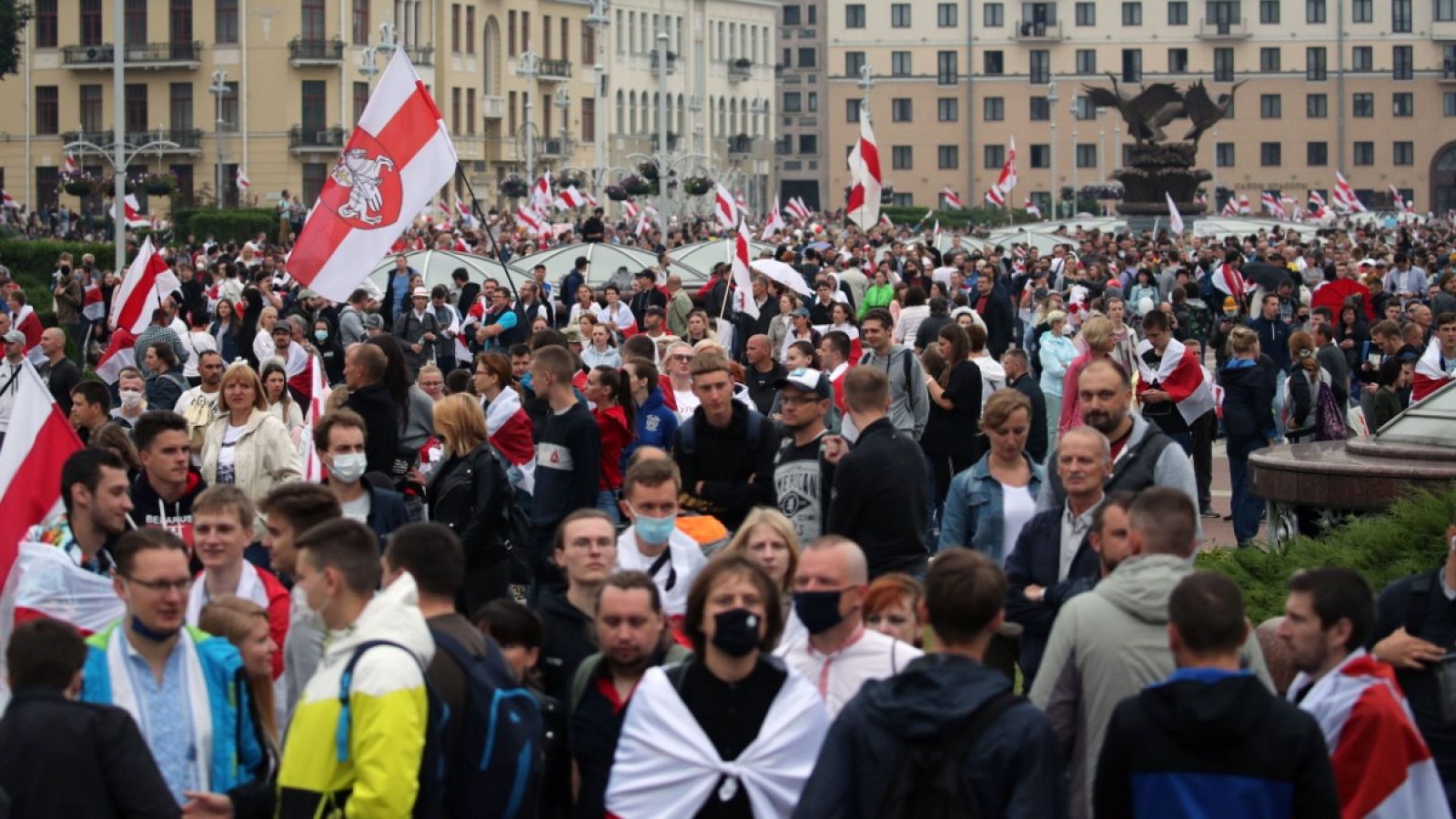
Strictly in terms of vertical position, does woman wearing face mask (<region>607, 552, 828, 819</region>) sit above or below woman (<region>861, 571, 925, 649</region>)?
below

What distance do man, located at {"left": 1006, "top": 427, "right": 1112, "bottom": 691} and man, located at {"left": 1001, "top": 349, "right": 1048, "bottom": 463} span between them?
7.38 metres

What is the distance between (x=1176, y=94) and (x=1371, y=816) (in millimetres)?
55064

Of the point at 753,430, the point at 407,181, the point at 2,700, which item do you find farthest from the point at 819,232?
the point at 2,700

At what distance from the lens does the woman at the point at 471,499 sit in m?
9.95

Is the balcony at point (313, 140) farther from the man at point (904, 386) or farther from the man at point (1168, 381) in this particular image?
the man at point (904, 386)

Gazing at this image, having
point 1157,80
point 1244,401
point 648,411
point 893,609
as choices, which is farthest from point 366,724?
point 1157,80

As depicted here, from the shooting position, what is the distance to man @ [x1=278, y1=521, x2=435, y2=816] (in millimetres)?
5586

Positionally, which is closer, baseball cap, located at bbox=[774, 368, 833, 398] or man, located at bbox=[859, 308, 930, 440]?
baseball cap, located at bbox=[774, 368, 833, 398]

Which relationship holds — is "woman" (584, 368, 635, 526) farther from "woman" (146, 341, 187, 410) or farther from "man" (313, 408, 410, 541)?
"woman" (146, 341, 187, 410)

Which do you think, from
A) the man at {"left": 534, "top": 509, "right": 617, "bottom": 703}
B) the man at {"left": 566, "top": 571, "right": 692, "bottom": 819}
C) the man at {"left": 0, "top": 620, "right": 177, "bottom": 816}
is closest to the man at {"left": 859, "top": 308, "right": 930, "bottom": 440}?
the man at {"left": 534, "top": 509, "right": 617, "bottom": 703}

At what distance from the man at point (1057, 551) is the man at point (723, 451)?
82.5 inches

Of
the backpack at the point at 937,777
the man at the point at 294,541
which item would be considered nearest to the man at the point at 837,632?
the backpack at the point at 937,777

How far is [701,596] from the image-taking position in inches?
239

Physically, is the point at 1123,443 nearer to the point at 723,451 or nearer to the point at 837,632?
the point at 723,451
